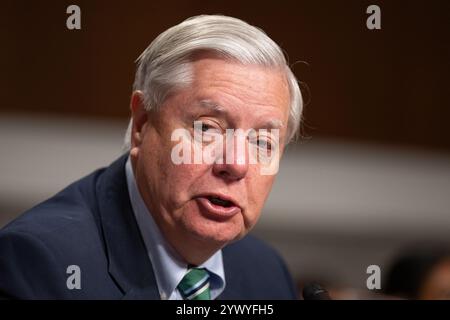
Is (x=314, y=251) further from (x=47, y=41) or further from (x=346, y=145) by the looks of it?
(x=47, y=41)

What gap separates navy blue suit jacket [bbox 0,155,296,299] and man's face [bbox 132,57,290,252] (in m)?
0.09

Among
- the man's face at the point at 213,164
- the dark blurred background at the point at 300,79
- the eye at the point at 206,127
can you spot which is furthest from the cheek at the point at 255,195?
the dark blurred background at the point at 300,79

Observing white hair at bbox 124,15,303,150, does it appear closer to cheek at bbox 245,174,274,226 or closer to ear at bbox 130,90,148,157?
ear at bbox 130,90,148,157

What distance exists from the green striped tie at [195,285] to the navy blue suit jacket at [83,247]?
0.08 meters

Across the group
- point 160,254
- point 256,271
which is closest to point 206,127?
point 160,254

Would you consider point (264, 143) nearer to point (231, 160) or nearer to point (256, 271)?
point (231, 160)

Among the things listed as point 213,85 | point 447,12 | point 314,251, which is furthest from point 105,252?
point 314,251

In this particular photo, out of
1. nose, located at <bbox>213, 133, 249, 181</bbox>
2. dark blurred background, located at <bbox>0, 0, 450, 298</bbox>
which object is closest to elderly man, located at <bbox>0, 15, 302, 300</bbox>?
nose, located at <bbox>213, 133, 249, 181</bbox>

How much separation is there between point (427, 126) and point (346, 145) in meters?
0.20

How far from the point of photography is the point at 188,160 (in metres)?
1.28

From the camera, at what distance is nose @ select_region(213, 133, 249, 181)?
1.26 m

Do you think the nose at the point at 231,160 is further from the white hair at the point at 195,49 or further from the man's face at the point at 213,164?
Result: the white hair at the point at 195,49

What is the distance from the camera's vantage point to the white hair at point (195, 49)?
127cm

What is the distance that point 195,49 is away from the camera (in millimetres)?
1277
